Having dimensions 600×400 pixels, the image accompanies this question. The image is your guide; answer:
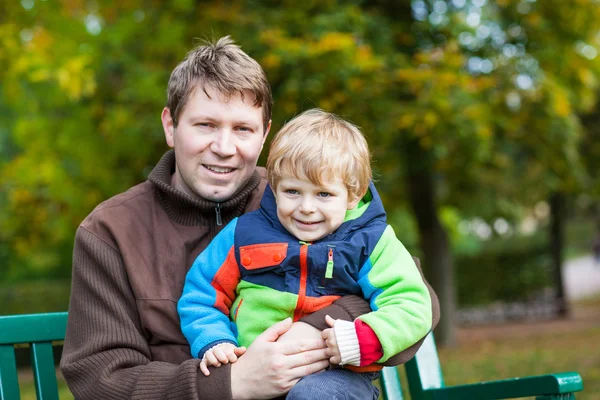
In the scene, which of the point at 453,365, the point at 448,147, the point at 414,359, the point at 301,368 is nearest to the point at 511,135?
the point at 448,147

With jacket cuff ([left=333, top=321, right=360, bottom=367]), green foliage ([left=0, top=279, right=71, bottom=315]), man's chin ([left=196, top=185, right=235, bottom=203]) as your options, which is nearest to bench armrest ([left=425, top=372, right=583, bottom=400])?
jacket cuff ([left=333, top=321, right=360, bottom=367])

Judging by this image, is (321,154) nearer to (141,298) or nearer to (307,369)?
(307,369)

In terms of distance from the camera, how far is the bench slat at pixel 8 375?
8.43ft

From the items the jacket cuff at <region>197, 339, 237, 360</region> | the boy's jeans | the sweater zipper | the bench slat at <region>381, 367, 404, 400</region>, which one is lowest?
the bench slat at <region>381, 367, 404, 400</region>

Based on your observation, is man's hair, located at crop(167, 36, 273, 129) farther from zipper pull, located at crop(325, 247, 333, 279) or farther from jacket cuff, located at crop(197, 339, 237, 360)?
jacket cuff, located at crop(197, 339, 237, 360)

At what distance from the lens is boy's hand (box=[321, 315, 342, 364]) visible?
2277mm

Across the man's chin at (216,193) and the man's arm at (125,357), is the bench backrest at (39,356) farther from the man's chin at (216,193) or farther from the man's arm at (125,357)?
the man's chin at (216,193)

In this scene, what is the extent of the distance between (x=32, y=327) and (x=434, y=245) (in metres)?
9.19

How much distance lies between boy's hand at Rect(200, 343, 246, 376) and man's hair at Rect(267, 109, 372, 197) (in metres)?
0.54

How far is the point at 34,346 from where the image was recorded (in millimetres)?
2674

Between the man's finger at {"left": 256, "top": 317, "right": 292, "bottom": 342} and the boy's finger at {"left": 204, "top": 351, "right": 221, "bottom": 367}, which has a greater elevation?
the man's finger at {"left": 256, "top": 317, "right": 292, "bottom": 342}

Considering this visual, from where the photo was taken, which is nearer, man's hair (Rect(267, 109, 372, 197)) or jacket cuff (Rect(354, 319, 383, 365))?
jacket cuff (Rect(354, 319, 383, 365))

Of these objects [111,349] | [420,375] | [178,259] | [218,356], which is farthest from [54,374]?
[420,375]

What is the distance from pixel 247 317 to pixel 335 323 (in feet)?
1.03
